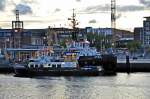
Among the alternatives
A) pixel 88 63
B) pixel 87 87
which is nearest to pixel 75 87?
pixel 87 87

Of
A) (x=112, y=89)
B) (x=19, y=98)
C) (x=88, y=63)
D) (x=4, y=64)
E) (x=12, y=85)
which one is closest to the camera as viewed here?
(x=19, y=98)

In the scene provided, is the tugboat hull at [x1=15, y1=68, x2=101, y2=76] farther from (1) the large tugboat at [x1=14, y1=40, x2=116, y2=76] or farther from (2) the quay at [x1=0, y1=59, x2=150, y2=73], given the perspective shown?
(2) the quay at [x1=0, y1=59, x2=150, y2=73]

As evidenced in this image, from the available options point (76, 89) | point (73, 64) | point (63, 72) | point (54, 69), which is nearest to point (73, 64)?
point (73, 64)

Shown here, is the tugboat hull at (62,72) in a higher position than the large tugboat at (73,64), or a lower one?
lower

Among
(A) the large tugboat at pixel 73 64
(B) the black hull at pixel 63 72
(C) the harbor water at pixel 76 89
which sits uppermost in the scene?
(A) the large tugboat at pixel 73 64

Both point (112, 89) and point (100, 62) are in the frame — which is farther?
point (100, 62)

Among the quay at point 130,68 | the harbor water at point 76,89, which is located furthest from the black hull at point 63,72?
the quay at point 130,68

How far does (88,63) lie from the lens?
108m

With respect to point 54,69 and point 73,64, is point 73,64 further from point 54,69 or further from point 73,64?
point 54,69

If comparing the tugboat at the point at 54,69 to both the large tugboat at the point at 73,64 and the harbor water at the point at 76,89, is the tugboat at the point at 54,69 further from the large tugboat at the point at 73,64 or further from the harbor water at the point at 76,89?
the harbor water at the point at 76,89

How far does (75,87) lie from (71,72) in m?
23.0

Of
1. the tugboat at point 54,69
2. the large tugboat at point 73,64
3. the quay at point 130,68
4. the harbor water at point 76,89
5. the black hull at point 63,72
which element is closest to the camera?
the harbor water at point 76,89

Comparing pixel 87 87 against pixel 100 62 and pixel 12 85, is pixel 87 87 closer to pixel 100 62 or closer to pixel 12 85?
pixel 12 85

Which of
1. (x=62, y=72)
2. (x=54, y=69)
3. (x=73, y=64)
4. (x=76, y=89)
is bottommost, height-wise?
(x=76, y=89)
